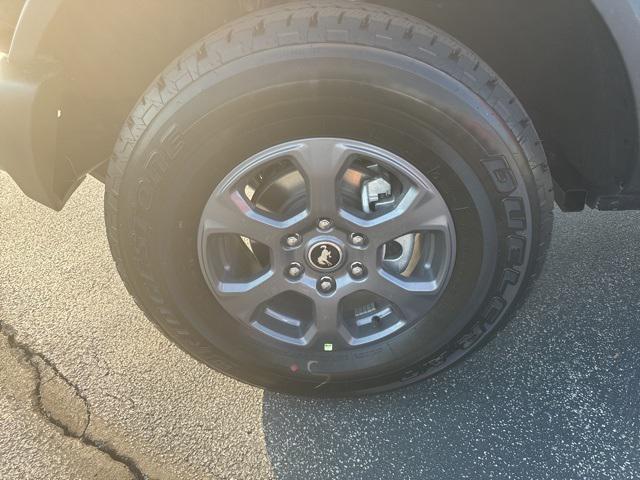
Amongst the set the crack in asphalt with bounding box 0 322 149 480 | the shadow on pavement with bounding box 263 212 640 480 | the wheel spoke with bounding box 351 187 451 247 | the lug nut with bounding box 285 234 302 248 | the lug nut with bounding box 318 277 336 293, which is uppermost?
the wheel spoke with bounding box 351 187 451 247

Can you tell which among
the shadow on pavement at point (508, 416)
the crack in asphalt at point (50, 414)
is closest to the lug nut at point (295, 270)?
the shadow on pavement at point (508, 416)

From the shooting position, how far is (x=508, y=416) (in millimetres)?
1863

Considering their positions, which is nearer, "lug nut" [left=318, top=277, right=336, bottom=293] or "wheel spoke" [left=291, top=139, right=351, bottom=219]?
"wheel spoke" [left=291, top=139, right=351, bottom=219]

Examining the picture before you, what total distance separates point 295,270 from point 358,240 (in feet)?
0.70

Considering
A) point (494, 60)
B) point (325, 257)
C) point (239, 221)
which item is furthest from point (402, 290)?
point (494, 60)

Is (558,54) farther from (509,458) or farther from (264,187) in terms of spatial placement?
(509,458)

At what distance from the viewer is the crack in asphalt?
5.72 ft

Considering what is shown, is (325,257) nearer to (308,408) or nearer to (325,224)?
(325,224)

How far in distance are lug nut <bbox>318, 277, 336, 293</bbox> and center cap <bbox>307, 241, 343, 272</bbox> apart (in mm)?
41

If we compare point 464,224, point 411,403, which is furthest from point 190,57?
point 411,403

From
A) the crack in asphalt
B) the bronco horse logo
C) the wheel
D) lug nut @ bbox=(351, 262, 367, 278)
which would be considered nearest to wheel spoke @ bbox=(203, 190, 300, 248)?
the wheel

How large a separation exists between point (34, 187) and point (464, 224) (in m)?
1.29

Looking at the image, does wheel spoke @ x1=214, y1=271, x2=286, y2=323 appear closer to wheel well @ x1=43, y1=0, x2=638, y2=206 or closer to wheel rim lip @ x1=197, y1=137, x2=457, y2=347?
wheel rim lip @ x1=197, y1=137, x2=457, y2=347

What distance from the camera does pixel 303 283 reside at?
1.70 m
